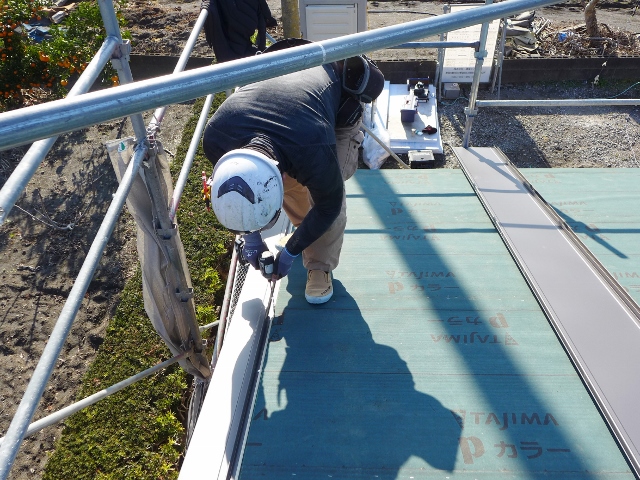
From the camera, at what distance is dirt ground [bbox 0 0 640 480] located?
171 inches

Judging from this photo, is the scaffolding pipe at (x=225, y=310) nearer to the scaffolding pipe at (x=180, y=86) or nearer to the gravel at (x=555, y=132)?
the scaffolding pipe at (x=180, y=86)

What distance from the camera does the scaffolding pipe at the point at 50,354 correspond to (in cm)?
152

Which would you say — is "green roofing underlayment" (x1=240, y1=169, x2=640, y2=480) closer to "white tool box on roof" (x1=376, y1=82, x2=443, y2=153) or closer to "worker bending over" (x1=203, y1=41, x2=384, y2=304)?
"worker bending over" (x1=203, y1=41, x2=384, y2=304)

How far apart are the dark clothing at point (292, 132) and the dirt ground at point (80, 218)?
3.01m

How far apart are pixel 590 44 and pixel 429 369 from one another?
364 inches

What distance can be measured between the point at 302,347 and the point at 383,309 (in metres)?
0.59

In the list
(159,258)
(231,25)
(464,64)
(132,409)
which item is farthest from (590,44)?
(132,409)

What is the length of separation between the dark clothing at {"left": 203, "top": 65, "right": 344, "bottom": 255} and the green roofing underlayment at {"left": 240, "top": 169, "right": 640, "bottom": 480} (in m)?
0.79

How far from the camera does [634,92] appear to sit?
8195mm

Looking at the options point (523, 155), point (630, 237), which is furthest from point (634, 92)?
point (630, 237)

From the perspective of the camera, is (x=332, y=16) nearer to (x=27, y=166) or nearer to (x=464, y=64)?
(x=464, y=64)

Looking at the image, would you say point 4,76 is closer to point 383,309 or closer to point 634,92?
point 383,309

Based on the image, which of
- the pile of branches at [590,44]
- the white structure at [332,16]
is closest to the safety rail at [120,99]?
the white structure at [332,16]

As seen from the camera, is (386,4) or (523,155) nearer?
(523,155)
